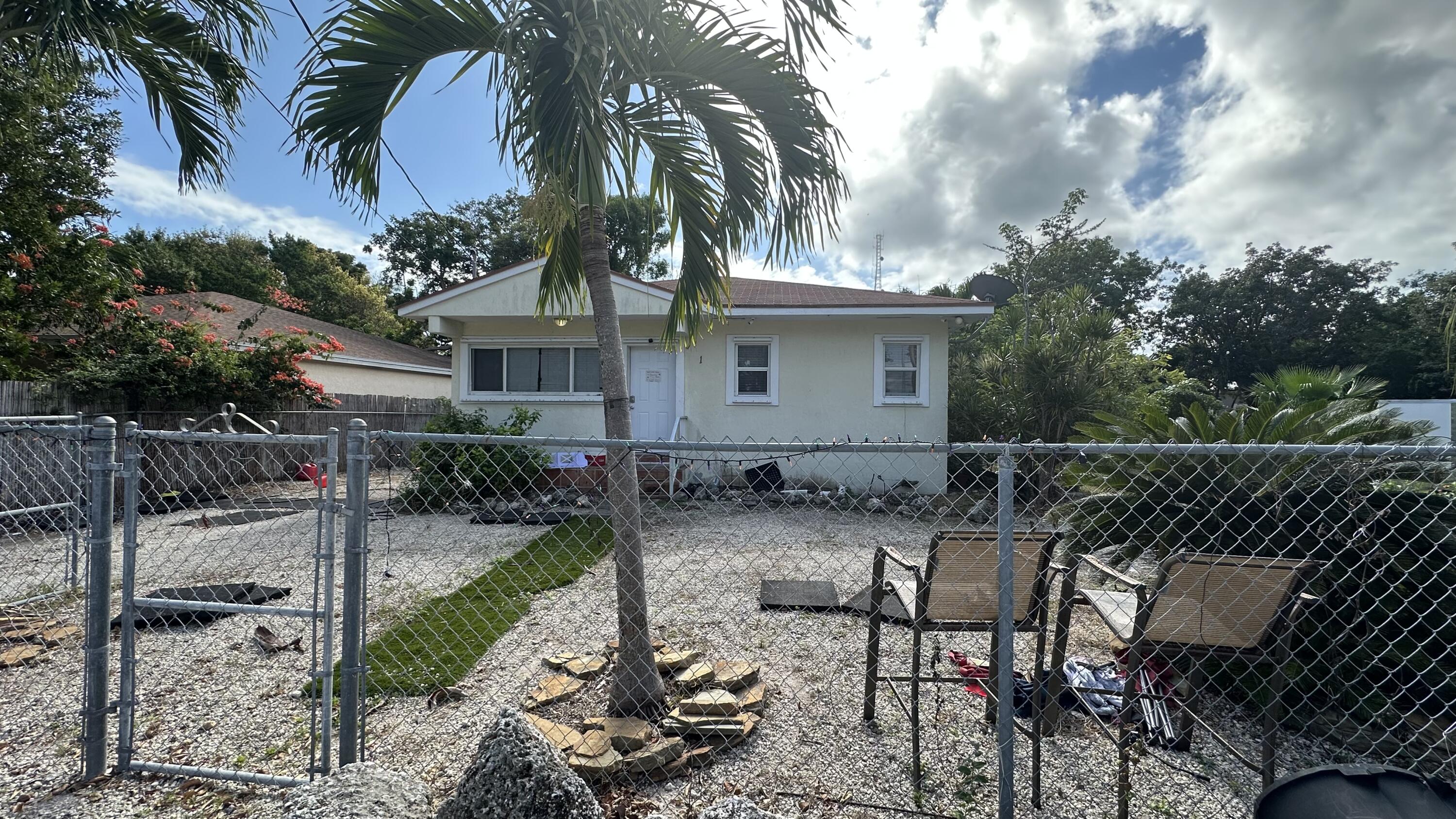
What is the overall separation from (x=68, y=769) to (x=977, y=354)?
14.6 meters

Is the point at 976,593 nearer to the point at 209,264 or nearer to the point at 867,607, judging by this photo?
the point at 867,607

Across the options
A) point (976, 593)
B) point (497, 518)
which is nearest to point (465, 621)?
point (976, 593)

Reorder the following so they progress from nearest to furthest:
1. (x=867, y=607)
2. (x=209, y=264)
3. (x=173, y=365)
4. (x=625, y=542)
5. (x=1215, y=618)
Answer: (x=1215, y=618) < (x=625, y=542) < (x=867, y=607) < (x=173, y=365) < (x=209, y=264)

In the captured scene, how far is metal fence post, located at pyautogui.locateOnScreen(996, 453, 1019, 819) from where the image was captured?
2.12m

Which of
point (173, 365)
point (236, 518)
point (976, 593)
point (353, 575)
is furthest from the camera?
point (173, 365)

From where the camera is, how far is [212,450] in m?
9.73

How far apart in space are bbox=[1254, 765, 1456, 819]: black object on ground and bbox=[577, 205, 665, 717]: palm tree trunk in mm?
2278

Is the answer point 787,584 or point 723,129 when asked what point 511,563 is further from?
point 723,129

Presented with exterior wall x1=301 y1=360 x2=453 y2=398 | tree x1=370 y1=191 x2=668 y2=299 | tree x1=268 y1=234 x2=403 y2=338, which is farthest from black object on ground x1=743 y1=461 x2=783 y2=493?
tree x1=268 y1=234 x2=403 y2=338

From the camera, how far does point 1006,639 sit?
85.0 inches

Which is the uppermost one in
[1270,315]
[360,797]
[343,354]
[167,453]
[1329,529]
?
[1270,315]

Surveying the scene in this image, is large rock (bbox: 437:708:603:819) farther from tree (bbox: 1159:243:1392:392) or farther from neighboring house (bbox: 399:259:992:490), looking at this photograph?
tree (bbox: 1159:243:1392:392)

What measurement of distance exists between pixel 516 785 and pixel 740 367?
9.31 m

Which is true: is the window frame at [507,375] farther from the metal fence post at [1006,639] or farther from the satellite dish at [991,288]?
the metal fence post at [1006,639]
